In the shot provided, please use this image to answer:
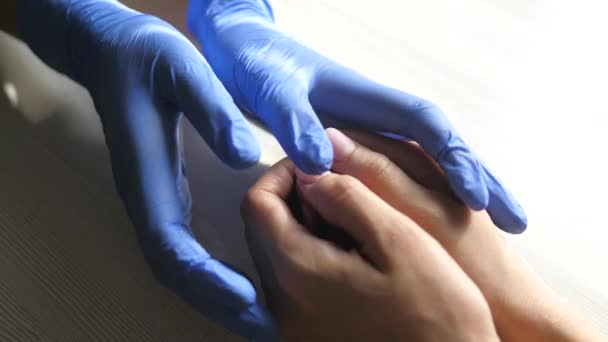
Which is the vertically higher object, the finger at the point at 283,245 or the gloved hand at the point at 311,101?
the gloved hand at the point at 311,101

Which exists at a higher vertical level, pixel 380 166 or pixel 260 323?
pixel 380 166

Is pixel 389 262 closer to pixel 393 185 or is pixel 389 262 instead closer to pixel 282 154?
pixel 393 185

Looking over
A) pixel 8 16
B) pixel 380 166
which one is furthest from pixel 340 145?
A: pixel 8 16

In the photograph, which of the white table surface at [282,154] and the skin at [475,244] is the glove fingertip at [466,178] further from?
the white table surface at [282,154]

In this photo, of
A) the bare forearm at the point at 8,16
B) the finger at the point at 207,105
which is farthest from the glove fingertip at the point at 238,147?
the bare forearm at the point at 8,16

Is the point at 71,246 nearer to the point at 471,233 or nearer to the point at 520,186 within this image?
the point at 471,233

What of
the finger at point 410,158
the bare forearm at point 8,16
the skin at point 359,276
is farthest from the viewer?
the bare forearm at point 8,16
